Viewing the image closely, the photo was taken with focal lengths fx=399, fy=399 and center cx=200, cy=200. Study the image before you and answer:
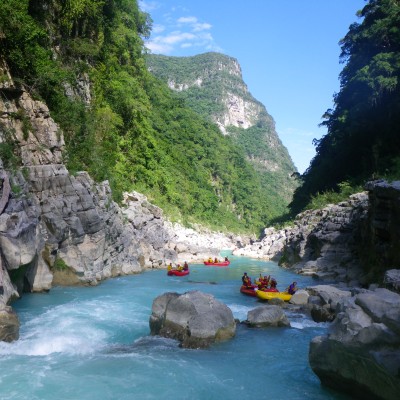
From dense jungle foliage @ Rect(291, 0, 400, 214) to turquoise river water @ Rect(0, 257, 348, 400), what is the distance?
1588cm

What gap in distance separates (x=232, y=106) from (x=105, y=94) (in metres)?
120

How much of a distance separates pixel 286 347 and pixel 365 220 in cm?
1228

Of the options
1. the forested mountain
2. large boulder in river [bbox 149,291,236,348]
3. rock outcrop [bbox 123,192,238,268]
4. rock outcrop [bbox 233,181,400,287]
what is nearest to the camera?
large boulder in river [bbox 149,291,236,348]

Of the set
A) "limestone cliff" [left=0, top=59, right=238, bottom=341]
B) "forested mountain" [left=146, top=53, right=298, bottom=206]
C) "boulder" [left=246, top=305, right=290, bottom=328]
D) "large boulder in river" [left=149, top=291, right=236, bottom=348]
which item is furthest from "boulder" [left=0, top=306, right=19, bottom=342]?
"forested mountain" [left=146, top=53, right=298, bottom=206]

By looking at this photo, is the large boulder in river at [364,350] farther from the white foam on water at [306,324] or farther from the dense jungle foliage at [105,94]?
the dense jungle foliage at [105,94]

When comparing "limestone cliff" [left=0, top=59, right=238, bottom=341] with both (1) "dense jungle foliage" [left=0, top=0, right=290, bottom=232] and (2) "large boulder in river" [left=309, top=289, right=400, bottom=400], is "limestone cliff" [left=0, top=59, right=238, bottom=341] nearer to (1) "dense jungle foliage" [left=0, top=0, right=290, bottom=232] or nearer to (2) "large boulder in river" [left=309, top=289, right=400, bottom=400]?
(1) "dense jungle foliage" [left=0, top=0, right=290, bottom=232]

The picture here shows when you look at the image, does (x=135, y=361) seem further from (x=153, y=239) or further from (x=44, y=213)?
(x=153, y=239)

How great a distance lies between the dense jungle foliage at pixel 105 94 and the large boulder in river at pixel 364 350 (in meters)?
14.6

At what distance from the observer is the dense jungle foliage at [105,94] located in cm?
1716

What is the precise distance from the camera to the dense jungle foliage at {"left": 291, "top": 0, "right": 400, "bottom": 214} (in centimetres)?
2548

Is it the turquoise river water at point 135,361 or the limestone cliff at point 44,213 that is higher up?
the limestone cliff at point 44,213

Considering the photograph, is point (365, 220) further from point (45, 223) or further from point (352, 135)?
point (45, 223)

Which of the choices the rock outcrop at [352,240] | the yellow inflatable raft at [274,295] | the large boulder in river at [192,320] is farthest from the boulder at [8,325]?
the rock outcrop at [352,240]

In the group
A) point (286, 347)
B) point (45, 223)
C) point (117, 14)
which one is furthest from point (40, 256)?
point (117, 14)
